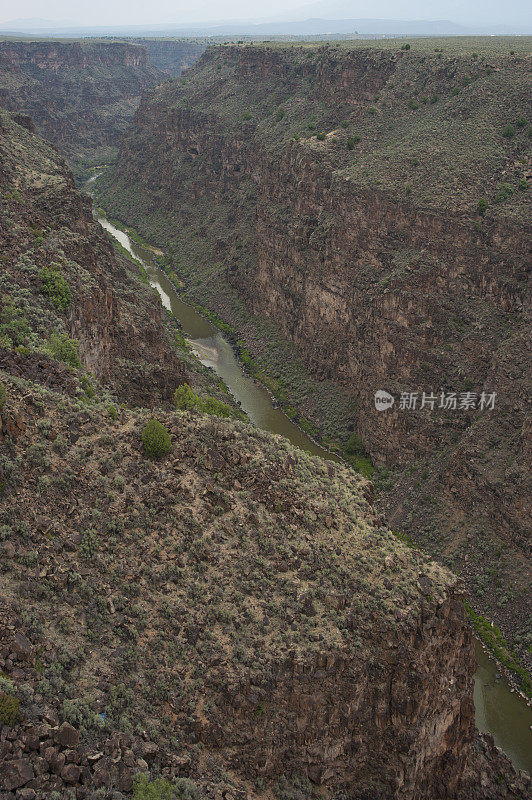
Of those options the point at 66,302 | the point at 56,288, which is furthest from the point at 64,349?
the point at 56,288

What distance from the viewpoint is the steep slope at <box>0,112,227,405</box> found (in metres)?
44.2

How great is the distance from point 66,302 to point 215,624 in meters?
31.0

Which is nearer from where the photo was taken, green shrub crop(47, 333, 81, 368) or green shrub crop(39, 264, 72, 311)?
green shrub crop(47, 333, 81, 368)

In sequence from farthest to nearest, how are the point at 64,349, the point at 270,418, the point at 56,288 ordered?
1. the point at 270,418
2. the point at 56,288
3. the point at 64,349

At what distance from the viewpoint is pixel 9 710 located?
20828 mm

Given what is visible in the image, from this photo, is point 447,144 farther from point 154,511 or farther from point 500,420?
point 154,511

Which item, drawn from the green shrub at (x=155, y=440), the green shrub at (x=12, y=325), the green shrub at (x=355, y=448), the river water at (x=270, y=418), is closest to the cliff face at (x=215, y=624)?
the green shrub at (x=155, y=440)

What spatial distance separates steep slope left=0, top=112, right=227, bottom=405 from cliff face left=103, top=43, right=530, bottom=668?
18.3m

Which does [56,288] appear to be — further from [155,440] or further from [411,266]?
[411,266]

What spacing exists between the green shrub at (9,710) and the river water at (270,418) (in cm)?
3393

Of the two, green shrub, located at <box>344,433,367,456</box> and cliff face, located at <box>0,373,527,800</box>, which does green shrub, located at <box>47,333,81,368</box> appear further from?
→ green shrub, located at <box>344,433,367,456</box>

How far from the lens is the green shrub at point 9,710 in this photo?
20719 millimetres

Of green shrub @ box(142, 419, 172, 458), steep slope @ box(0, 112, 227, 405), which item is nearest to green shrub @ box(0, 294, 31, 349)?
steep slope @ box(0, 112, 227, 405)

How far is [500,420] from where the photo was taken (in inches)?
2303
